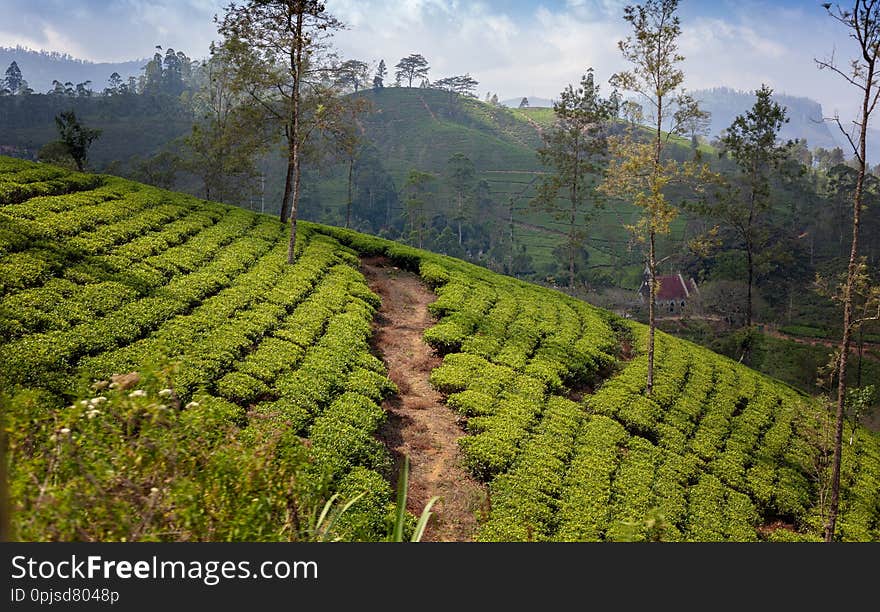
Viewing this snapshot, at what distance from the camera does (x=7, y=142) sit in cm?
9938

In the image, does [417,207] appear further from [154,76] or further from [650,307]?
[154,76]

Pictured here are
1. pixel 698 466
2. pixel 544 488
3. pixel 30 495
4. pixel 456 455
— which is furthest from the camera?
pixel 698 466

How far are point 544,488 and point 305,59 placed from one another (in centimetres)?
1959

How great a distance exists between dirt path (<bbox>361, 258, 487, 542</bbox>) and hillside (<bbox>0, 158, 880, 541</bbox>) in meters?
0.11

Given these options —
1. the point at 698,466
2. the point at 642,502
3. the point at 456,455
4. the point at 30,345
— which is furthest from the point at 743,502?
the point at 30,345

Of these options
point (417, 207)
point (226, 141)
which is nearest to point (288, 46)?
point (226, 141)

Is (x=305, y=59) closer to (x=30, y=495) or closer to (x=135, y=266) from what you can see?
(x=135, y=266)

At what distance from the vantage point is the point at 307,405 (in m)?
12.8

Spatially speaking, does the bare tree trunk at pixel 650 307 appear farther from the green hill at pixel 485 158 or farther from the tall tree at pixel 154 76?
the tall tree at pixel 154 76

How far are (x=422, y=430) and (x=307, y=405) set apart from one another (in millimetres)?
3166

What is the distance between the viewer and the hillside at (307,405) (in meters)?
5.25

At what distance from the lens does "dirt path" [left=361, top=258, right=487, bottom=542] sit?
11.7 metres

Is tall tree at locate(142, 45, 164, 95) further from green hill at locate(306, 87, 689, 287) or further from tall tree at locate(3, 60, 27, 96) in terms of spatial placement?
green hill at locate(306, 87, 689, 287)

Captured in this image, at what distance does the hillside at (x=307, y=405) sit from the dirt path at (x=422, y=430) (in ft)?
0.36
